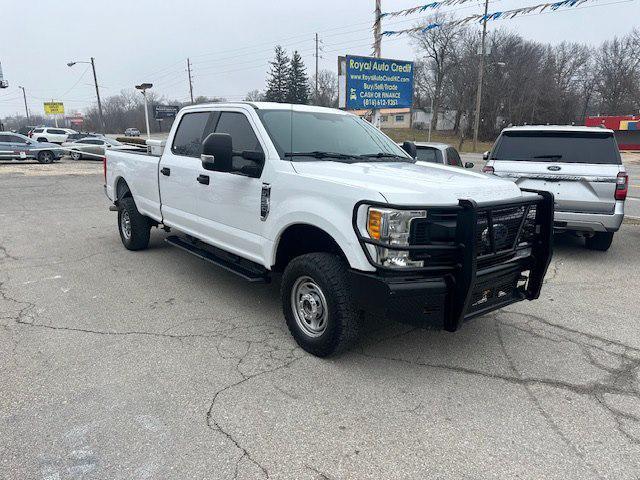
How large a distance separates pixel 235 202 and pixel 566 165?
4922 mm

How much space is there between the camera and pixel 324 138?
183 inches

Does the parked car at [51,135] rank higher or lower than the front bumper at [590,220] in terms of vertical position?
higher

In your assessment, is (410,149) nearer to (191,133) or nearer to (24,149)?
(191,133)

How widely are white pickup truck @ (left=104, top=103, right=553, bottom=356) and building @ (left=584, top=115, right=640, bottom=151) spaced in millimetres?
48283

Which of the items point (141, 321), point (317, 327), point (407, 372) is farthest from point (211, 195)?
point (407, 372)

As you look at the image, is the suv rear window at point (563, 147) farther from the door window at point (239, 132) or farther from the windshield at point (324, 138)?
the door window at point (239, 132)

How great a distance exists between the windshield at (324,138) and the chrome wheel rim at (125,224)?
138 inches

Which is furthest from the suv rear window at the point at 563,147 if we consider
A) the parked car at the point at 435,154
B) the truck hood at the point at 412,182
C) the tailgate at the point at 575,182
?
the truck hood at the point at 412,182

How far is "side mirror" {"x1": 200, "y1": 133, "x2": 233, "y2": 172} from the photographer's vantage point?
4.07 metres

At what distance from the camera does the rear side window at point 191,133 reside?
5.37 m

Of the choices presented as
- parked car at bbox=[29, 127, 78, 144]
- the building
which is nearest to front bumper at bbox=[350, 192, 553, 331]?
parked car at bbox=[29, 127, 78, 144]

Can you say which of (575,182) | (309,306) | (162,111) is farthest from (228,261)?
(162,111)

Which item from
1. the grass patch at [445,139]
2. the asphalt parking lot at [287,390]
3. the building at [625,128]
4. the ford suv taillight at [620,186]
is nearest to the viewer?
the asphalt parking lot at [287,390]

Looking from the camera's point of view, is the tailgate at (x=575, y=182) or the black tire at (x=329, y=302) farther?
the tailgate at (x=575, y=182)
